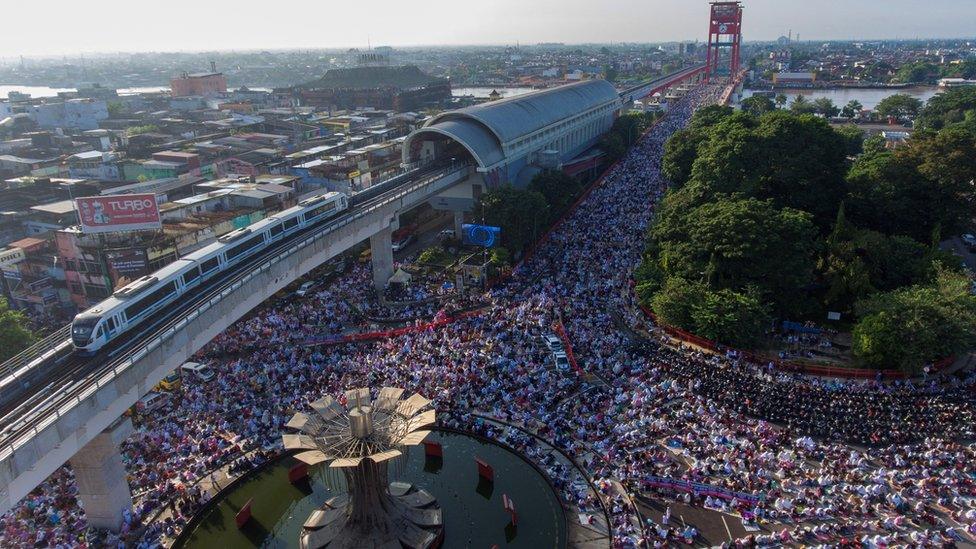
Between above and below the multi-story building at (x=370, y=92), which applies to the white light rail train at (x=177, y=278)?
below

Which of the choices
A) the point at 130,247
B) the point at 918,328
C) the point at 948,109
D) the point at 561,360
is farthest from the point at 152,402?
the point at 948,109

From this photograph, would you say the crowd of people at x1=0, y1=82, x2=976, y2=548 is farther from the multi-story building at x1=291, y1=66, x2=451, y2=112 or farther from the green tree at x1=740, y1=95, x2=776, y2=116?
the multi-story building at x1=291, y1=66, x2=451, y2=112

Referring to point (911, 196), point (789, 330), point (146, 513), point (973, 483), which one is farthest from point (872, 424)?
point (146, 513)

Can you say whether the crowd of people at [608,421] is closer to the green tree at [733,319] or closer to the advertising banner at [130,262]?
the green tree at [733,319]

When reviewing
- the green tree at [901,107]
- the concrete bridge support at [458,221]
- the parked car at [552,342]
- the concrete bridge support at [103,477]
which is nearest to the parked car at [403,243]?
the concrete bridge support at [458,221]

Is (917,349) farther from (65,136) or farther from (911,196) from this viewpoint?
(65,136)

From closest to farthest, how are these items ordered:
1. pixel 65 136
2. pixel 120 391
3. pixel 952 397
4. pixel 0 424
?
pixel 0 424, pixel 120 391, pixel 952 397, pixel 65 136
